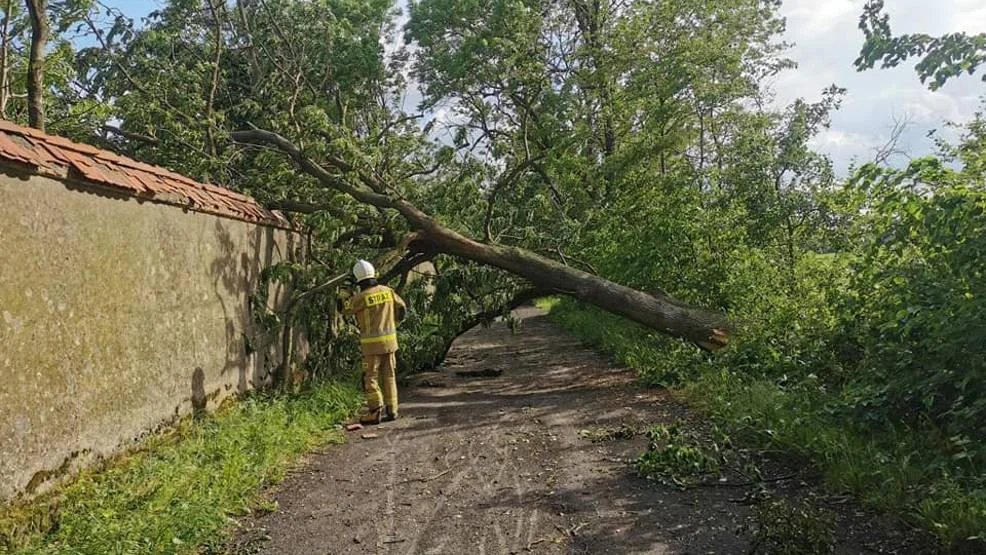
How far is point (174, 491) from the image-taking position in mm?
4098

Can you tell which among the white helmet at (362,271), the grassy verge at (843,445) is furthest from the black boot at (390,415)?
the grassy verge at (843,445)

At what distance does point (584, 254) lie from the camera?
1152 centimetres

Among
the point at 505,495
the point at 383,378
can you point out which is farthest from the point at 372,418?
the point at 505,495

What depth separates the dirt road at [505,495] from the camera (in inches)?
144

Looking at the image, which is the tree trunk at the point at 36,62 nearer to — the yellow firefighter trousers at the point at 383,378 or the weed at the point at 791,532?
the yellow firefighter trousers at the point at 383,378

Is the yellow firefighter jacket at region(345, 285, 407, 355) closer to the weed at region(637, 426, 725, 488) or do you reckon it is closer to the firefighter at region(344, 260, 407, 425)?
the firefighter at region(344, 260, 407, 425)

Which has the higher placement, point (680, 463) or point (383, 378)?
point (383, 378)

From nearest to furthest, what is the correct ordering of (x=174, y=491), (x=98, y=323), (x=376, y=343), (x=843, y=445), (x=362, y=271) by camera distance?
(x=174, y=491), (x=98, y=323), (x=843, y=445), (x=376, y=343), (x=362, y=271)

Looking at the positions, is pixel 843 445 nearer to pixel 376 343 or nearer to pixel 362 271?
pixel 376 343

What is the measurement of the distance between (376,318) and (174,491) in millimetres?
3123

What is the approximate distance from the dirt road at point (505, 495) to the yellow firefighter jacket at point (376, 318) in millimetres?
805

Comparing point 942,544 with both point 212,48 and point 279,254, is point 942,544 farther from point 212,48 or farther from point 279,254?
point 212,48

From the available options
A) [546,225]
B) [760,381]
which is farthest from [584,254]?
[760,381]

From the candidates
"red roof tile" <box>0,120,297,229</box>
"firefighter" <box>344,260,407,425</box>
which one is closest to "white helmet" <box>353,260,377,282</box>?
"firefighter" <box>344,260,407,425</box>
